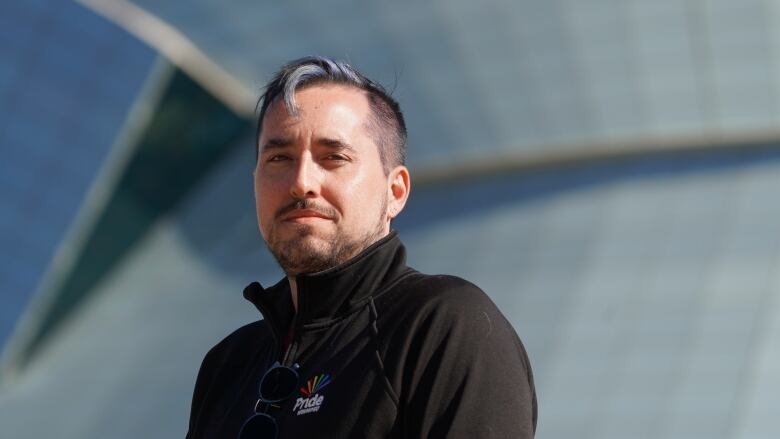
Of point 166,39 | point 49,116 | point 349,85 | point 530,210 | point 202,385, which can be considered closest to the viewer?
point 349,85

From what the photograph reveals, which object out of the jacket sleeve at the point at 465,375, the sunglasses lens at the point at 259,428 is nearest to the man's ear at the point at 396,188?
the jacket sleeve at the point at 465,375

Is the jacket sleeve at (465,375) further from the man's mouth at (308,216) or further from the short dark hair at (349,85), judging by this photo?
the short dark hair at (349,85)

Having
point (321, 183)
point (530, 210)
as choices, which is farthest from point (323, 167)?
point (530, 210)

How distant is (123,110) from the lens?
70.8ft

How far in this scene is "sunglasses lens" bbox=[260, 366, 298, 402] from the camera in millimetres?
2516

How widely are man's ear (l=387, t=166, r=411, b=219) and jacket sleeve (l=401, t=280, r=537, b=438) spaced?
13.3 inches

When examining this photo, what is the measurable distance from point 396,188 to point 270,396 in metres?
0.51

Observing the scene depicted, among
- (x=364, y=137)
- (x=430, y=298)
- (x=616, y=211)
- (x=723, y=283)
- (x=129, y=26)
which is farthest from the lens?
(x=129, y=26)

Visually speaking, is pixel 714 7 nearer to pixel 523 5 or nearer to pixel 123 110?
pixel 523 5

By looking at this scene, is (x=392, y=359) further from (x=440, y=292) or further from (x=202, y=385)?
(x=202, y=385)

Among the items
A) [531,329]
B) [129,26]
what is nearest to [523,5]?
[531,329]

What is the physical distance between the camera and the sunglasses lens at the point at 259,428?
97.3 inches

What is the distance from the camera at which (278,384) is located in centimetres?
254

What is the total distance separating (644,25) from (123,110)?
27.9ft
